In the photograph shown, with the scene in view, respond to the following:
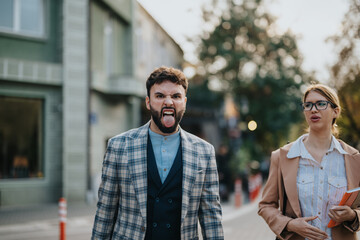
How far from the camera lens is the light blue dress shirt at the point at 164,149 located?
10.0ft

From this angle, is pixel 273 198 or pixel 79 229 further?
pixel 79 229

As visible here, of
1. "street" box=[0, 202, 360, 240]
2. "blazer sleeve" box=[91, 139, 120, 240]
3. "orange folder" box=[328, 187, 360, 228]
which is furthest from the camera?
"street" box=[0, 202, 360, 240]

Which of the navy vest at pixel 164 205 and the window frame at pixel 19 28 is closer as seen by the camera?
the navy vest at pixel 164 205

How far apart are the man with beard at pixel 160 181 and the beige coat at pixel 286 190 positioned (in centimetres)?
40

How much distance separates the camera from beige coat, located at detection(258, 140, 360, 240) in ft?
10.00

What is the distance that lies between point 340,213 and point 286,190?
1.31 feet

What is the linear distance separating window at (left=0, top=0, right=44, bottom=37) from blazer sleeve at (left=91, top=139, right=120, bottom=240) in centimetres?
1171

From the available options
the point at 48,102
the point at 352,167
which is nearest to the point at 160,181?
the point at 352,167

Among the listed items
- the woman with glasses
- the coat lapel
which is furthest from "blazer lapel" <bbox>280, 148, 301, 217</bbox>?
the coat lapel

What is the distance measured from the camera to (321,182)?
3.08m

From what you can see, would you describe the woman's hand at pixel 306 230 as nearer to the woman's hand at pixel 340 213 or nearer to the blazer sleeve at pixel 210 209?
the woman's hand at pixel 340 213

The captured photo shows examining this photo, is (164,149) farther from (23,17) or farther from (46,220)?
(23,17)

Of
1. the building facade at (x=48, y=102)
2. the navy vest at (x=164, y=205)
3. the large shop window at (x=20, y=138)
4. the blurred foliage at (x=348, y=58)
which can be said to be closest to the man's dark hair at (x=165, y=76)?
the navy vest at (x=164, y=205)

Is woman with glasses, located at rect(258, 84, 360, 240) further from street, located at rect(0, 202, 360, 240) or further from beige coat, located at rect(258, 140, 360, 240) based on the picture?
street, located at rect(0, 202, 360, 240)
